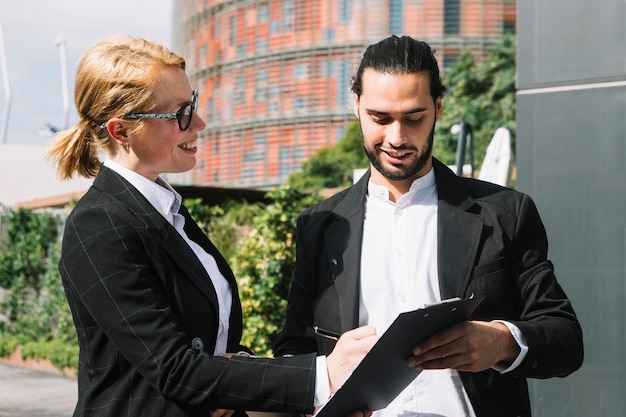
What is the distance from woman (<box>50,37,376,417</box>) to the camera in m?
2.03

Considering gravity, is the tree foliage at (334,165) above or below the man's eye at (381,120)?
below

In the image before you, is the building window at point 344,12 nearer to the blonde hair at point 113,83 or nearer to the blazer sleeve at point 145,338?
the blonde hair at point 113,83

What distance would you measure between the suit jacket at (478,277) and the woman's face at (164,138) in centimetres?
58

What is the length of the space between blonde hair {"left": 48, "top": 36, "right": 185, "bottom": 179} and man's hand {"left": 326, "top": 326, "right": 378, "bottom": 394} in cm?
76

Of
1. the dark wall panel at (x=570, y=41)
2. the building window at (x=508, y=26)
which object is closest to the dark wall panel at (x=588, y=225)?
the dark wall panel at (x=570, y=41)

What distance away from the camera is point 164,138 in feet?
7.44

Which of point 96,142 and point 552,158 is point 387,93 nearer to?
point 96,142

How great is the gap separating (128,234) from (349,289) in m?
0.73

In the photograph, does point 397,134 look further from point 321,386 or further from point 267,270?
point 267,270

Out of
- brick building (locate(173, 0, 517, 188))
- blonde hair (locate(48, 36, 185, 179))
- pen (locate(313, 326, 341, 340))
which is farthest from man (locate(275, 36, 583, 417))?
brick building (locate(173, 0, 517, 188))

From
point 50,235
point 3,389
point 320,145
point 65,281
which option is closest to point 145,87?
point 65,281

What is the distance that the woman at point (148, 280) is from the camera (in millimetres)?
2029

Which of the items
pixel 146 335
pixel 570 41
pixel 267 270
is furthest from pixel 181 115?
pixel 267 270

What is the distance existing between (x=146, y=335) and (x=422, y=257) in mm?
926
